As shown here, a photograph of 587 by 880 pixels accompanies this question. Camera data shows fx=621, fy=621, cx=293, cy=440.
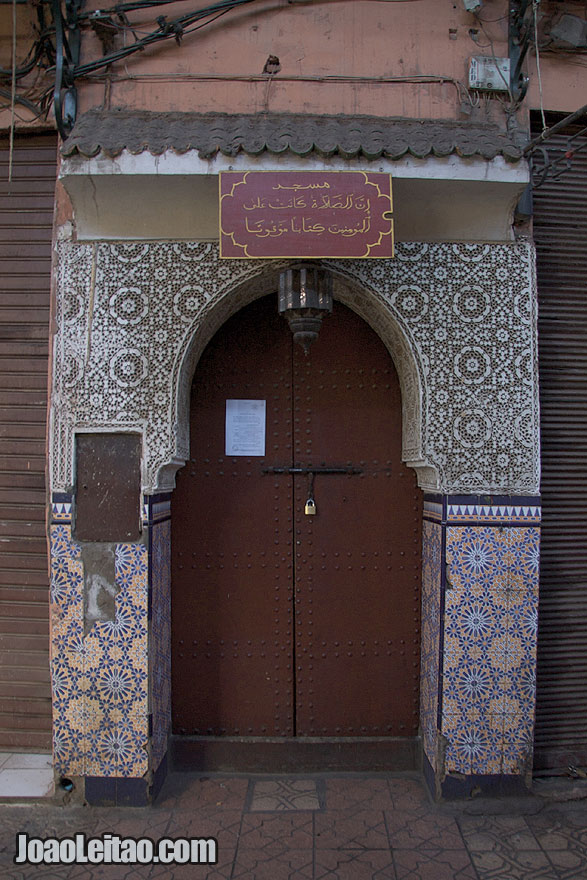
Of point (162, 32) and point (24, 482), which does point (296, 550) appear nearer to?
point (24, 482)

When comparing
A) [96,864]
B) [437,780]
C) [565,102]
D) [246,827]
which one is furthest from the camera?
[565,102]

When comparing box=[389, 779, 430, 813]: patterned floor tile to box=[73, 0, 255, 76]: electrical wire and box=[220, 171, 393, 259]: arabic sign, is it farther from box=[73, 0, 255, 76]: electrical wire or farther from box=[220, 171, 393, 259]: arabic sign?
box=[73, 0, 255, 76]: electrical wire

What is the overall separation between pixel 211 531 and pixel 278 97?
2277 mm

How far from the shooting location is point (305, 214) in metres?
2.73

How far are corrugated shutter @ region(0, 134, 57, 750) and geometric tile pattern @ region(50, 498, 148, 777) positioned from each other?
39 centimetres

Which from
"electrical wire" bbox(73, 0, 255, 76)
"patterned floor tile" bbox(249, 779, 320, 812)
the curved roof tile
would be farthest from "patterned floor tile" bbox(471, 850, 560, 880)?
"electrical wire" bbox(73, 0, 255, 76)

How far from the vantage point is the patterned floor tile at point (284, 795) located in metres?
2.97

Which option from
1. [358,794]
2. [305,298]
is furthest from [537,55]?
[358,794]

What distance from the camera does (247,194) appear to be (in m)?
2.72

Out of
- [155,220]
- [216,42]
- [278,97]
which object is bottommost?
[155,220]

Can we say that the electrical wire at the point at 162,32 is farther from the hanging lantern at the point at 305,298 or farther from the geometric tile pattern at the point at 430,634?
the geometric tile pattern at the point at 430,634

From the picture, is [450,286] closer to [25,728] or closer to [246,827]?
[246,827]

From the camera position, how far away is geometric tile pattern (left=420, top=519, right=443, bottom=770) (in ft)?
10.00

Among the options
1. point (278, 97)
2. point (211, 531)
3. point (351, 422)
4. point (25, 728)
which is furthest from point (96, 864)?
point (278, 97)
